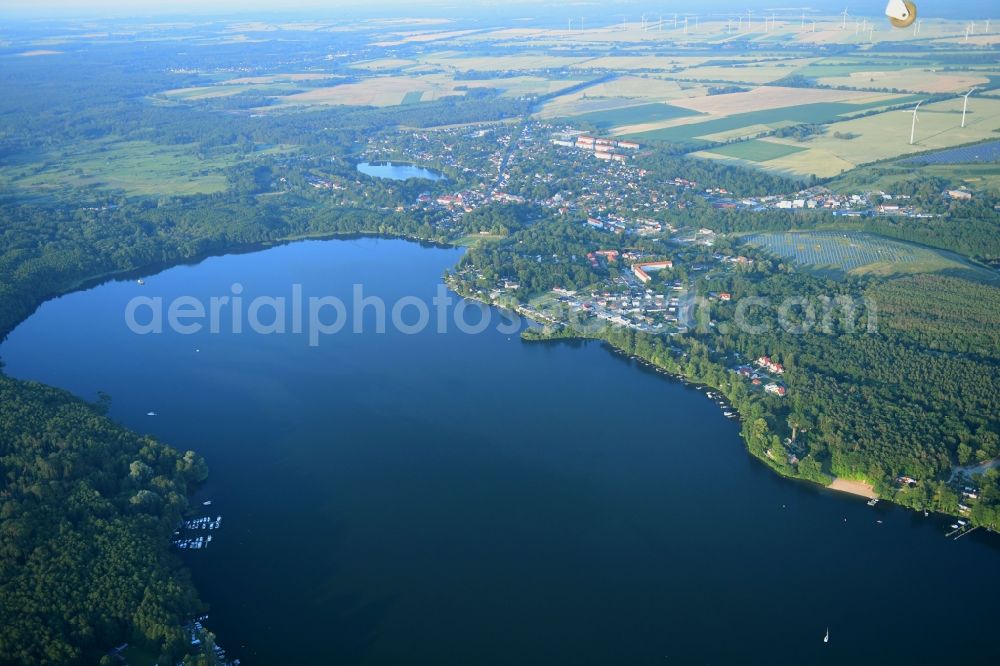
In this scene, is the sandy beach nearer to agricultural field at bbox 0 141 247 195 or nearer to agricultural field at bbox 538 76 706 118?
agricultural field at bbox 0 141 247 195

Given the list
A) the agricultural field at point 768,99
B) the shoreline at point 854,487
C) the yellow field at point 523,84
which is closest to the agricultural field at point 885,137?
the agricultural field at point 768,99

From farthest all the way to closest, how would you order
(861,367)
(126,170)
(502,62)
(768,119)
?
(502,62) → (768,119) → (126,170) → (861,367)

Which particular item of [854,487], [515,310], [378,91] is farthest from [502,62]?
[854,487]

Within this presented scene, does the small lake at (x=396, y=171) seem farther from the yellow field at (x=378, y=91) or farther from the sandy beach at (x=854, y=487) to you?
the sandy beach at (x=854, y=487)

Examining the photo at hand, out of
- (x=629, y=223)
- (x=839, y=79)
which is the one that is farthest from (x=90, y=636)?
(x=839, y=79)

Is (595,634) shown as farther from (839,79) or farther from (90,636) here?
(839,79)

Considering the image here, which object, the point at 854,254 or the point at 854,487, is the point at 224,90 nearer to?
the point at 854,254
